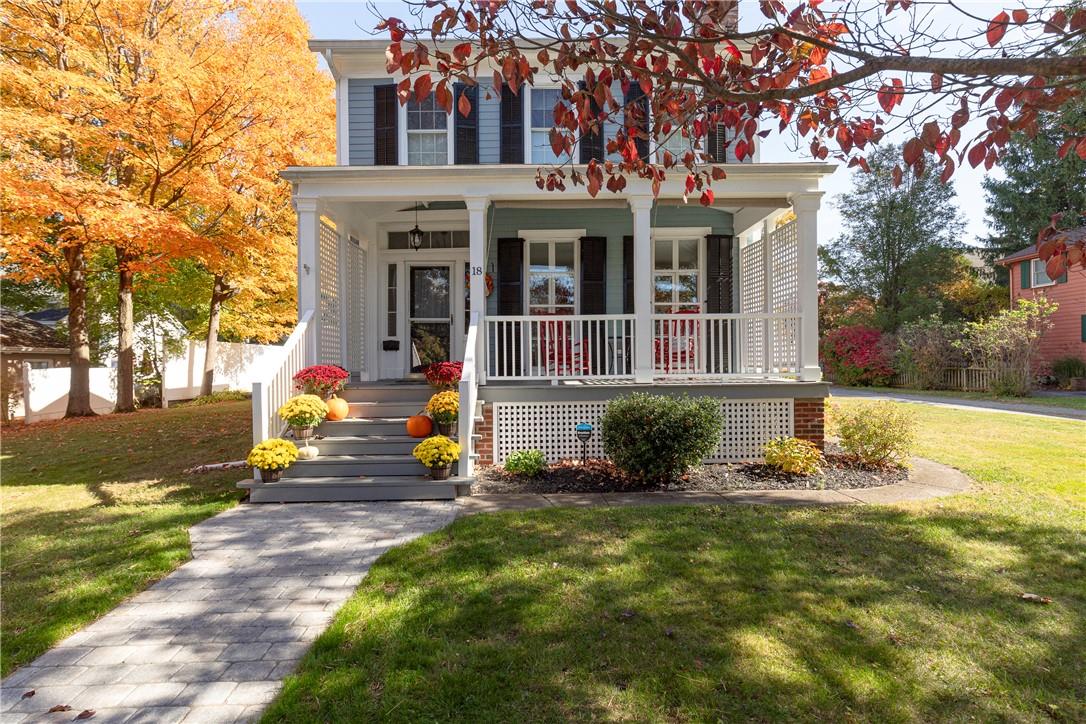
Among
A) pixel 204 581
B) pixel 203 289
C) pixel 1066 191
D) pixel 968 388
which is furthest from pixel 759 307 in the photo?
pixel 1066 191

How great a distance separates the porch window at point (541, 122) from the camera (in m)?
9.37

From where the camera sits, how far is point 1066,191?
23500 mm

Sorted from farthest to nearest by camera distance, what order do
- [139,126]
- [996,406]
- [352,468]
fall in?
[996,406] → [139,126] → [352,468]

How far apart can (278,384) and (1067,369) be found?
24.1m

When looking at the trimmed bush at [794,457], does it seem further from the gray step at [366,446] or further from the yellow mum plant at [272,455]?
the yellow mum plant at [272,455]

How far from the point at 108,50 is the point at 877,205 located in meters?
29.7

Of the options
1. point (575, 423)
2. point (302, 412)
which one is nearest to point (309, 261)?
point (302, 412)

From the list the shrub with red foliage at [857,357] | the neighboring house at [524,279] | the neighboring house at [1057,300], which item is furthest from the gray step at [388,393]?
the neighboring house at [1057,300]

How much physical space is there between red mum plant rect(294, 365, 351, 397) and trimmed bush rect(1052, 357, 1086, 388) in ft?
76.2

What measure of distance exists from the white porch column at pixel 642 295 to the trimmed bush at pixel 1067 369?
19.5 meters

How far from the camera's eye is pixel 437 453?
5.76 meters

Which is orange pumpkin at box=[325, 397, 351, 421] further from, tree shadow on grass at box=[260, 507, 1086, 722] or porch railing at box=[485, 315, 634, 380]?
tree shadow on grass at box=[260, 507, 1086, 722]

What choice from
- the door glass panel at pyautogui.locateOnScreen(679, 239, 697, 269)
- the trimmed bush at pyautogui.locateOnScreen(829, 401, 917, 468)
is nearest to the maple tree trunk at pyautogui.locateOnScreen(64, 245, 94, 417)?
the door glass panel at pyautogui.locateOnScreen(679, 239, 697, 269)

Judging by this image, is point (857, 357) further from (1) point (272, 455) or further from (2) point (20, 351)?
(2) point (20, 351)
